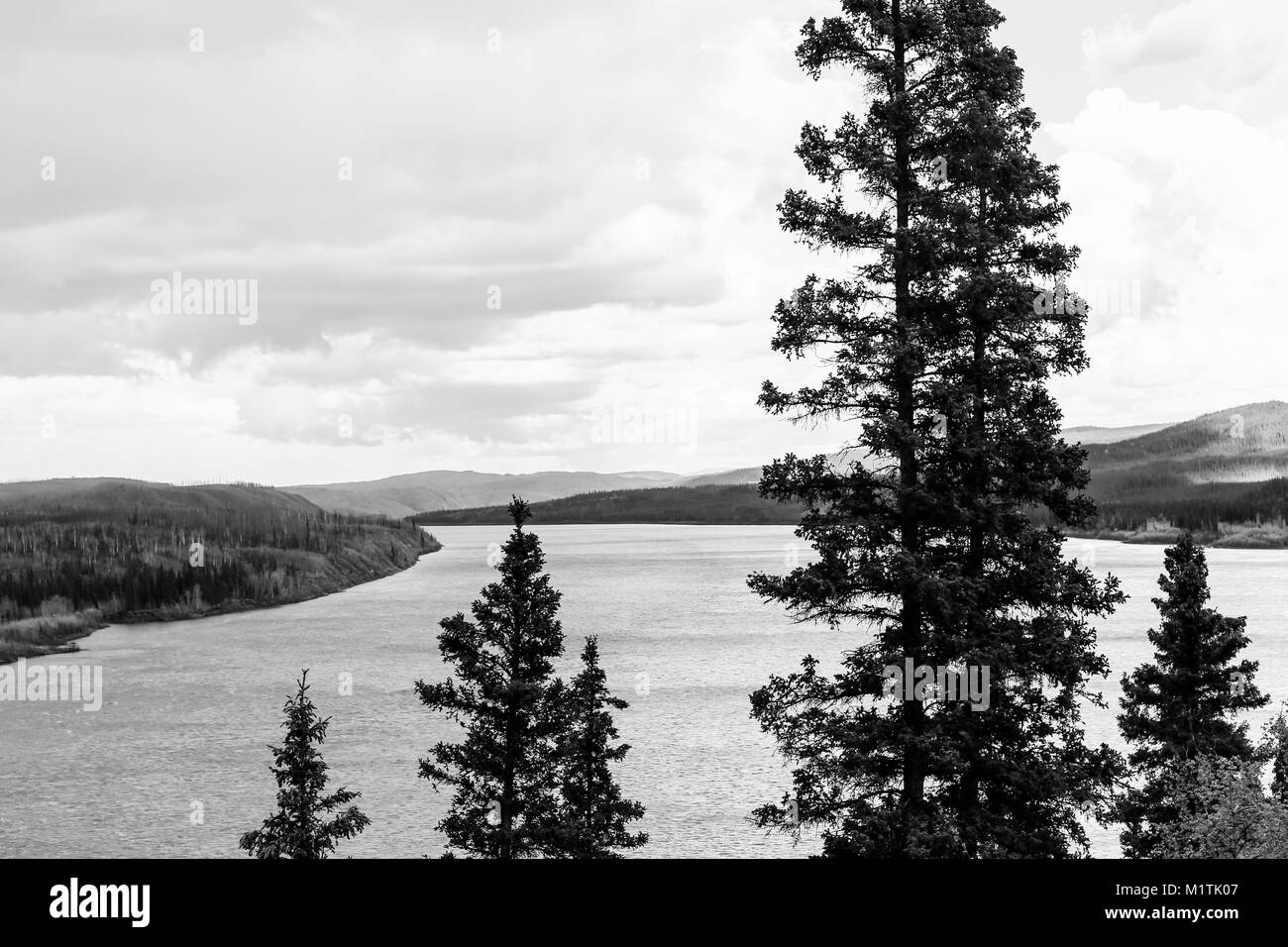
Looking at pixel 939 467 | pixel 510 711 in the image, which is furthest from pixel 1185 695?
pixel 510 711

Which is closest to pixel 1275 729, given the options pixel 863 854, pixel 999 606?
pixel 999 606

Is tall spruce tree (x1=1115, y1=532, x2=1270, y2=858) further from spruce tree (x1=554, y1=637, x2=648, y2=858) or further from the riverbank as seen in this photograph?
the riverbank

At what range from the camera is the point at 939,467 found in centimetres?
2311

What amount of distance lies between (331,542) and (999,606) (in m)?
142

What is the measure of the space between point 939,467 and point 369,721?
120 feet

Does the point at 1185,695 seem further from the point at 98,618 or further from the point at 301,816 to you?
the point at 98,618

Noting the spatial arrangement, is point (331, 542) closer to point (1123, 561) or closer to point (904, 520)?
point (1123, 561)

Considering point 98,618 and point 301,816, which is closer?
point 301,816

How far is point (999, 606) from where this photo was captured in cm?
2414

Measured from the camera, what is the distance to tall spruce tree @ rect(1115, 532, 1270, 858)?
24.8 m

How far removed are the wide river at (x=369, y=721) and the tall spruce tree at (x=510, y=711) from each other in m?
7.77

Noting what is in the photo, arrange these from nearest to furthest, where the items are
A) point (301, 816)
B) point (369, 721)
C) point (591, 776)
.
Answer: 1. point (301, 816)
2. point (591, 776)
3. point (369, 721)

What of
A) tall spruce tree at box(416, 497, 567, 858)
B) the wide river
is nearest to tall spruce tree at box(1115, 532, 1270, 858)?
the wide river

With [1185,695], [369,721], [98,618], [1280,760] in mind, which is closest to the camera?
[1280,760]
